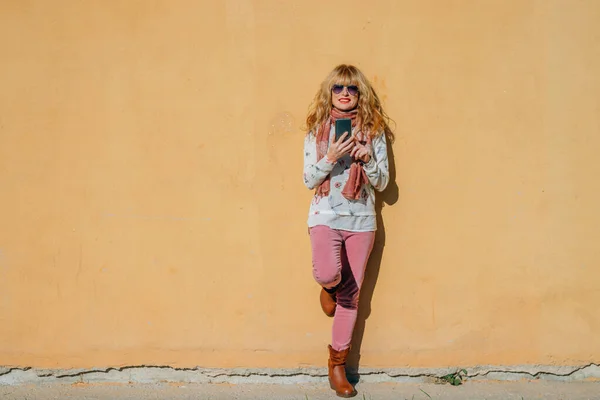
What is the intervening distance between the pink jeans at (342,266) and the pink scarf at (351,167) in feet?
0.67

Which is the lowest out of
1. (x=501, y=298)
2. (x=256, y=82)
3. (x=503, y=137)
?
(x=501, y=298)

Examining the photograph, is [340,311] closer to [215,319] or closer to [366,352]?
[366,352]

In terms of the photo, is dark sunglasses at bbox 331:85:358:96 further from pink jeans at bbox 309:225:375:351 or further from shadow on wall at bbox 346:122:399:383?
pink jeans at bbox 309:225:375:351

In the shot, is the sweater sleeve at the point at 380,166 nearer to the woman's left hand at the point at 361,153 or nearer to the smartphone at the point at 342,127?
the woman's left hand at the point at 361,153

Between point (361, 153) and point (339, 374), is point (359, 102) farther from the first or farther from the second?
point (339, 374)

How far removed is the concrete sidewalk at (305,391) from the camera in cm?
340

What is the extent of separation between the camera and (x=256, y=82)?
342cm

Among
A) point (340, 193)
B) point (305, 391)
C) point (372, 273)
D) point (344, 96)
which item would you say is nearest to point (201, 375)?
point (305, 391)

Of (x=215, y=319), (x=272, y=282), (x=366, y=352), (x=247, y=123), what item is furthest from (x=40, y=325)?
(x=366, y=352)

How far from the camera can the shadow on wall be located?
3.47m

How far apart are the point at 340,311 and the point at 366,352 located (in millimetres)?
362

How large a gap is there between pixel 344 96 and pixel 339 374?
1.49 metres

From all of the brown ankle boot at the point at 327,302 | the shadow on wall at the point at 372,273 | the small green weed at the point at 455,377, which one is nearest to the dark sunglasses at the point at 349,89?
the shadow on wall at the point at 372,273

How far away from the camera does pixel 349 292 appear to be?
339 centimetres
